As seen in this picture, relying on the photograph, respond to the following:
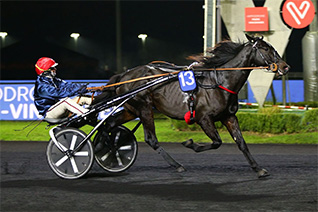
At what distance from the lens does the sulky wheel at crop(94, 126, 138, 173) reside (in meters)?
7.62

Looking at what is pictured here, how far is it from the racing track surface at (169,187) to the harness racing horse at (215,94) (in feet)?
1.44

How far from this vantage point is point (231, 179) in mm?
7168

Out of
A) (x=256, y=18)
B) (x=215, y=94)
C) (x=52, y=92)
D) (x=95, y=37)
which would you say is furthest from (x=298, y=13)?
(x=52, y=92)

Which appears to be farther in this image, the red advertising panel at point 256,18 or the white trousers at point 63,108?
the red advertising panel at point 256,18

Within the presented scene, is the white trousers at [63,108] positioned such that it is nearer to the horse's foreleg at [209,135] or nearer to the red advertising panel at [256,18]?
the horse's foreleg at [209,135]

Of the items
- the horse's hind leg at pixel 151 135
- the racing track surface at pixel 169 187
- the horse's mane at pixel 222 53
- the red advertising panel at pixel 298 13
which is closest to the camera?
the racing track surface at pixel 169 187

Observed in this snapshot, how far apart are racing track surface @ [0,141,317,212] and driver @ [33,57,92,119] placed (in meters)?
0.83

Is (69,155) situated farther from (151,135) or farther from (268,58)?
(268,58)

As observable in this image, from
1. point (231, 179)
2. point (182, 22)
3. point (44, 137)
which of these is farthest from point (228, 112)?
point (182, 22)

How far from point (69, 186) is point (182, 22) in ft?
49.8

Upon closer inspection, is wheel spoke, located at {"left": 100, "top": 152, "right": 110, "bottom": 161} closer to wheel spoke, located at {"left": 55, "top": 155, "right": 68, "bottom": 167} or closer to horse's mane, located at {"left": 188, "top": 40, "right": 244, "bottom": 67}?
wheel spoke, located at {"left": 55, "top": 155, "right": 68, "bottom": 167}

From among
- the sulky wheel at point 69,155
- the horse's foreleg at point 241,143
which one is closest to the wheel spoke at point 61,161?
the sulky wheel at point 69,155

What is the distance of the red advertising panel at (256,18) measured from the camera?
1395 centimetres

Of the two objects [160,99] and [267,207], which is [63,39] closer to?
[160,99]
